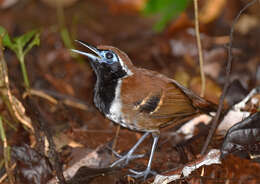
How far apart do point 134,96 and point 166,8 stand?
309 cm

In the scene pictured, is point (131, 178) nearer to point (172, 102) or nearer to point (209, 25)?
point (172, 102)

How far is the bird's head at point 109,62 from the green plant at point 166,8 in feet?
9.02

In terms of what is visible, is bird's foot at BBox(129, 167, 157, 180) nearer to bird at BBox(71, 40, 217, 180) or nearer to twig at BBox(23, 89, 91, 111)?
bird at BBox(71, 40, 217, 180)

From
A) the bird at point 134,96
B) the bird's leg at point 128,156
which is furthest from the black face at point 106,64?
the bird's leg at point 128,156

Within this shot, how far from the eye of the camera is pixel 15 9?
7660 millimetres

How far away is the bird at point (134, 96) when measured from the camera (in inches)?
154

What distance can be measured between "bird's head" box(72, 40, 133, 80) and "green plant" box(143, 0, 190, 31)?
2.75 meters

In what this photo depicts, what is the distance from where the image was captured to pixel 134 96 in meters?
3.92

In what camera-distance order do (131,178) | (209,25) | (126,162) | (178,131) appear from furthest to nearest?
(209,25), (178,131), (126,162), (131,178)

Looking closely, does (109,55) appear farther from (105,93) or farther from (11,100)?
(11,100)

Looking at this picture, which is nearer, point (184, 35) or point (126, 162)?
point (126, 162)

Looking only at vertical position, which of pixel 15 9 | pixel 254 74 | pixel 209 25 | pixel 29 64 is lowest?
pixel 254 74

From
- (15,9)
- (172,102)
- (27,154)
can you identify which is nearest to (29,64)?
(15,9)

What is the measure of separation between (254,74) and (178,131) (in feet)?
6.32
